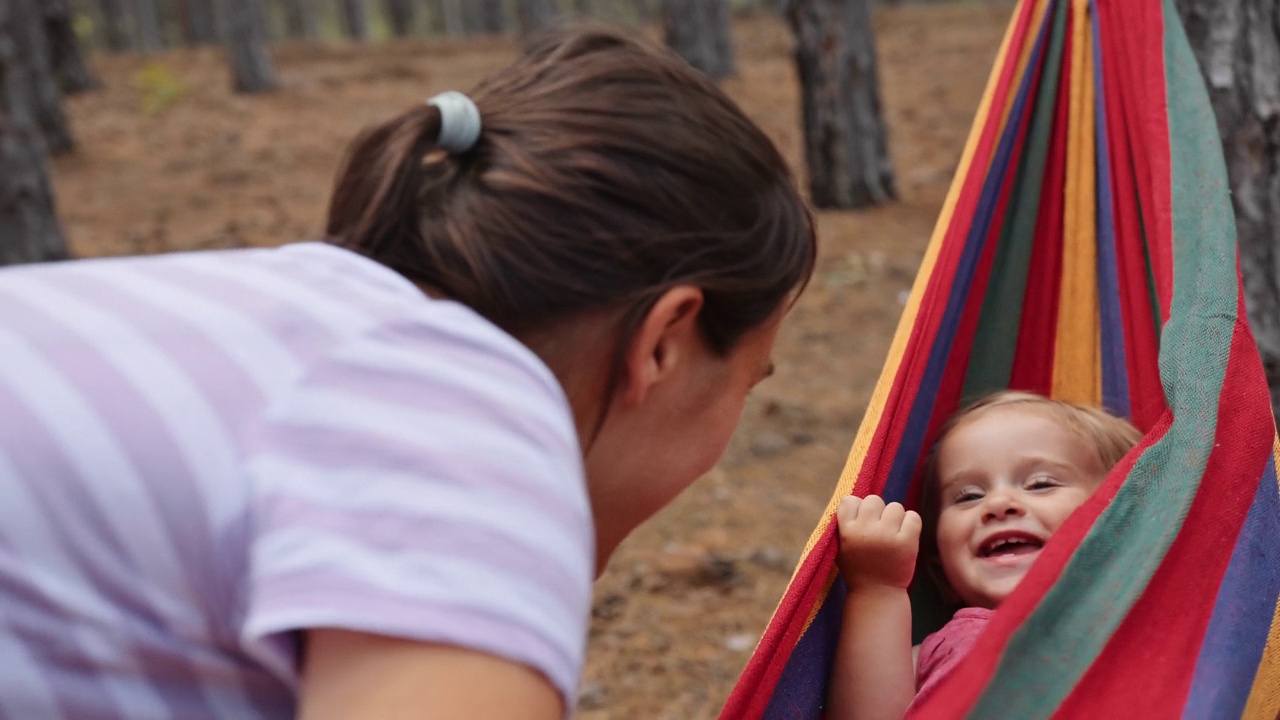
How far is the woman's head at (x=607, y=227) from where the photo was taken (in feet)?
3.04

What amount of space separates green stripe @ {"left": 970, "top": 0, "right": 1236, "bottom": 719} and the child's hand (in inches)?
11.6

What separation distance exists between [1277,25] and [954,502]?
3.44ft

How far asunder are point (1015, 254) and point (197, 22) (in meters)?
16.8

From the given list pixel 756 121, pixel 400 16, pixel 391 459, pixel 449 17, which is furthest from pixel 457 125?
pixel 449 17

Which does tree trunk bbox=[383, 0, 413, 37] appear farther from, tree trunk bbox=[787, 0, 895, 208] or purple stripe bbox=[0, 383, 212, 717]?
purple stripe bbox=[0, 383, 212, 717]

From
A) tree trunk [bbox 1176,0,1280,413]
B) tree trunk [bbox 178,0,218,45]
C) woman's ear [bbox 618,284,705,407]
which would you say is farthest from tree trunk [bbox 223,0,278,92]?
woman's ear [bbox 618,284,705,407]

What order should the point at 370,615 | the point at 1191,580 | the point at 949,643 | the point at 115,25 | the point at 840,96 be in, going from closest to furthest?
the point at 370,615
the point at 1191,580
the point at 949,643
the point at 840,96
the point at 115,25

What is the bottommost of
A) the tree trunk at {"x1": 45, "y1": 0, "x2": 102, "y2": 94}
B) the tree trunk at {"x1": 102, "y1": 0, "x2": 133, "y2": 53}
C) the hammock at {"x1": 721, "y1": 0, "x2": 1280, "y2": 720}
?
the tree trunk at {"x1": 102, "y1": 0, "x2": 133, "y2": 53}

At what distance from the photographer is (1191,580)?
1.33 meters

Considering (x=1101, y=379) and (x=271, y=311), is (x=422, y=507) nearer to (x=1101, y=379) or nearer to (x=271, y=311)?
(x=271, y=311)

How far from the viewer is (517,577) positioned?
760 mm

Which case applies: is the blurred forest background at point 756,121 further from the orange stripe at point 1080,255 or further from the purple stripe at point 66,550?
the purple stripe at point 66,550

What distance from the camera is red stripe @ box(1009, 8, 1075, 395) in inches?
80.7

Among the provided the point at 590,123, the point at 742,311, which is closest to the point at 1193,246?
the point at 742,311
